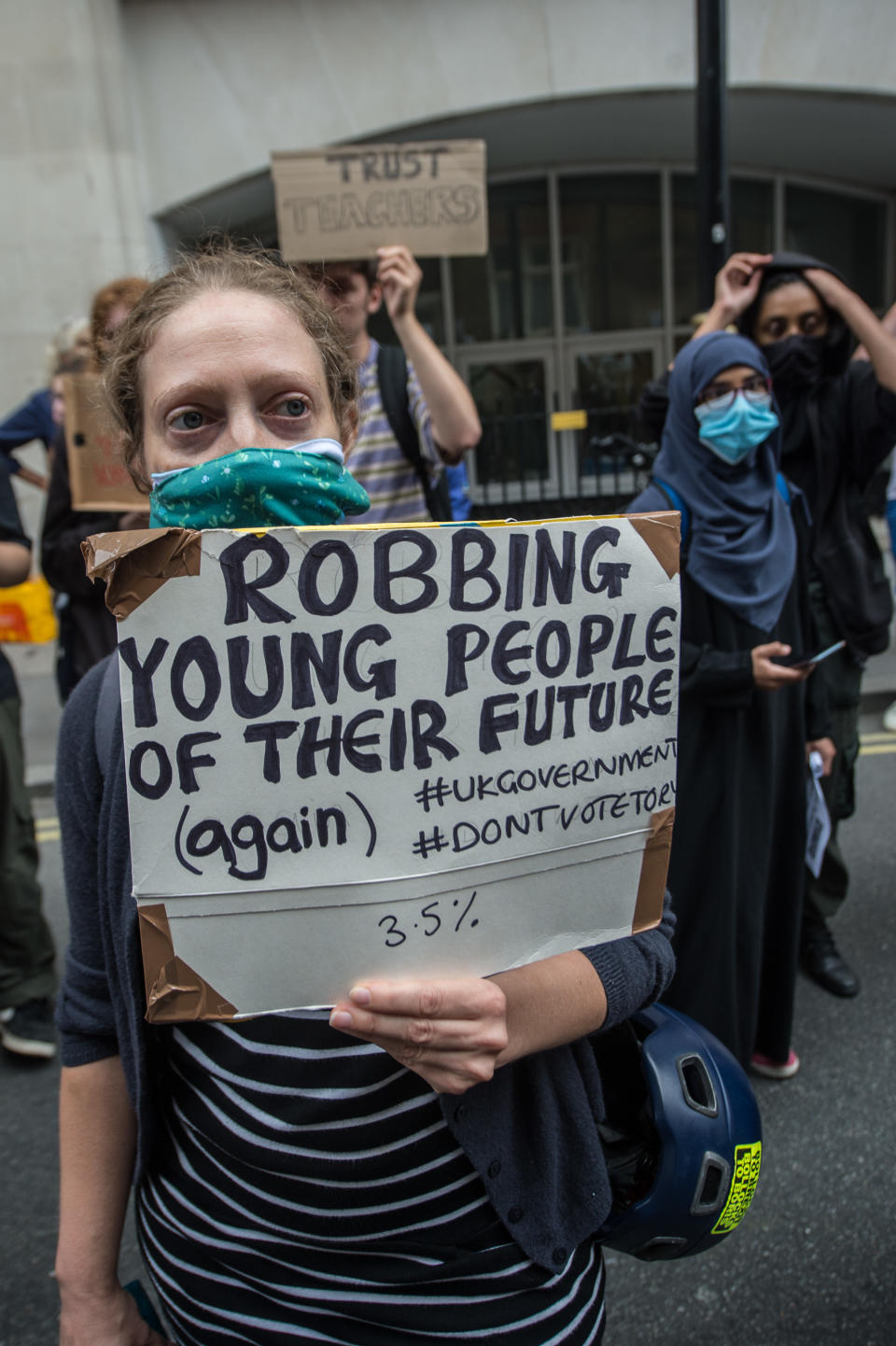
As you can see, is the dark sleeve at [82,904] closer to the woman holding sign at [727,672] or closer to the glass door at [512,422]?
the woman holding sign at [727,672]

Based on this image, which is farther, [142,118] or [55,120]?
[142,118]

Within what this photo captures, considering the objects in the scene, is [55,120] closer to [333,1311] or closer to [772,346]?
[772,346]

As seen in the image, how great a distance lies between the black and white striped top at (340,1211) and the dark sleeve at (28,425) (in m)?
3.06

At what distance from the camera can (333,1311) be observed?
1.14 meters

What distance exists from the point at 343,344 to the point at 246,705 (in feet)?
2.16

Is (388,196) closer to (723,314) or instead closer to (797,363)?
(723,314)

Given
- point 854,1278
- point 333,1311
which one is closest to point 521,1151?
point 333,1311

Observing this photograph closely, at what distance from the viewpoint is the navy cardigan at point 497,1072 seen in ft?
3.71

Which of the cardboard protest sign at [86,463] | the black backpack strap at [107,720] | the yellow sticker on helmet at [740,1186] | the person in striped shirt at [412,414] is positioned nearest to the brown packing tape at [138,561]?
the black backpack strap at [107,720]

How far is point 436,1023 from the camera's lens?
3.16ft

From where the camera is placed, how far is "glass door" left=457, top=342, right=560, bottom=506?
1070cm

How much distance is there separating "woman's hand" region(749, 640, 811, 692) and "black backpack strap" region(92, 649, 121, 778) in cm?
172

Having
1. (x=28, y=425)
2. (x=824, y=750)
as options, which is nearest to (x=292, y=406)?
(x=824, y=750)

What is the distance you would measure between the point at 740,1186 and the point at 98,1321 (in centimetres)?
81
